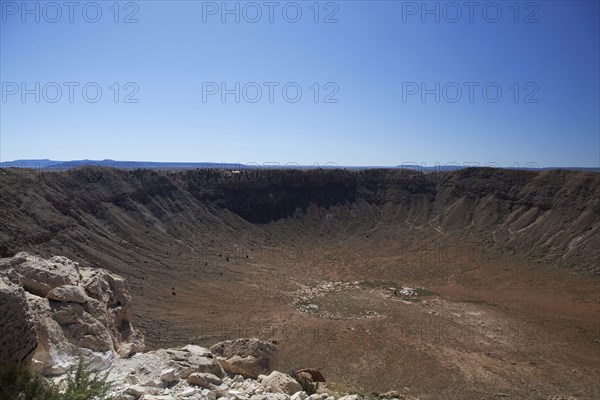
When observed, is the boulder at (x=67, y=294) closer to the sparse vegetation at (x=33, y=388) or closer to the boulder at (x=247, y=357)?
the sparse vegetation at (x=33, y=388)

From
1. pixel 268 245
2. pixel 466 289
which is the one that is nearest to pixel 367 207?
pixel 268 245

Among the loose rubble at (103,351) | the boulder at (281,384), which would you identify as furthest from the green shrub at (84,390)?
the boulder at (281,384)

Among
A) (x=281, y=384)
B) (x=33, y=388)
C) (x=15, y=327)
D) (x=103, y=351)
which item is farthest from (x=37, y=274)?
(x=281, y=384)

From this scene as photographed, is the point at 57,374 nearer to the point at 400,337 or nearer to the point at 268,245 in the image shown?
the point at 400,337

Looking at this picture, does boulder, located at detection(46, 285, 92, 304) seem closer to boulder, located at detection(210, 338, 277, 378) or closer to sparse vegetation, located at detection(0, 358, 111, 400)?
sparse vegetation, located at detection(0, 358, 111, 400)

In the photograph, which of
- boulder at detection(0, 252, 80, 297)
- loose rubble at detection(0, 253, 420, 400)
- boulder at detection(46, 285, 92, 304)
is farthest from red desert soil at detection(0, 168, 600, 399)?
boulder at detection(0, 252, 80, 297)
